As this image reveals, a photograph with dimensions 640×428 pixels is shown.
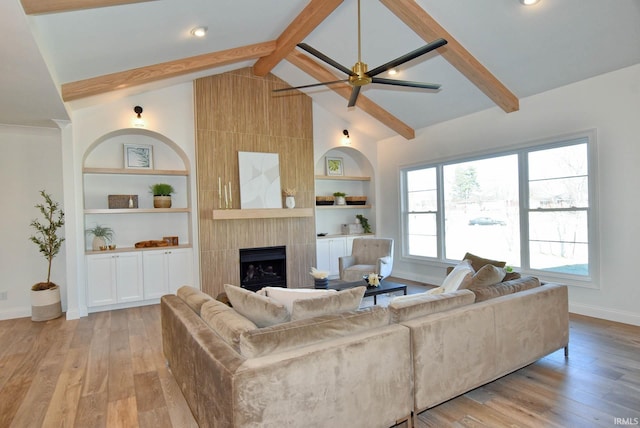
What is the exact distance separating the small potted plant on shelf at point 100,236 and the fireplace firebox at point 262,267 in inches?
78.1

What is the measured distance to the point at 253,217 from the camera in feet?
18.5

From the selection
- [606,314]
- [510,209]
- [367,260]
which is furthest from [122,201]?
[606,314]

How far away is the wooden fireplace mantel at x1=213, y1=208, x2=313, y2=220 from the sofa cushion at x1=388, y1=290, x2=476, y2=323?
363cm

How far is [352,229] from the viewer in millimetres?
7148

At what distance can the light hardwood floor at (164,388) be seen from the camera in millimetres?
2270

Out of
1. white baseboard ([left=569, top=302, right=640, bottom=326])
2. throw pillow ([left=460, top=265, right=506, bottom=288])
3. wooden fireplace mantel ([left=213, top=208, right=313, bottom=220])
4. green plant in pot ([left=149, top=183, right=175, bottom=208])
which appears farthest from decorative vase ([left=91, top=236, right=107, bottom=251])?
white baseboard ([left=569, top=302, right=640, bottom=326])

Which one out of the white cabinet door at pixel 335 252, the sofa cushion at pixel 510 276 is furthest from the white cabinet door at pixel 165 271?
the sofa cushion at pixel 510 276

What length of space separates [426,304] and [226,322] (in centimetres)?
131

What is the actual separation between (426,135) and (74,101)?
5.37 metres

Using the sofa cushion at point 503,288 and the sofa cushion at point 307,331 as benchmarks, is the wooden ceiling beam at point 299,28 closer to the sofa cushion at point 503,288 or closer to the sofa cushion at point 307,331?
the sofa cushion at point 503,288

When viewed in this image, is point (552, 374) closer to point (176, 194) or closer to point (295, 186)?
point (295, 186)

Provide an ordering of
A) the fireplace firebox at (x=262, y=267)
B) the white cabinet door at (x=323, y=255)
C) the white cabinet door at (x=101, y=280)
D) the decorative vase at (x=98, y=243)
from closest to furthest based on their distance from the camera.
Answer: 1. the white cabinet door at (x=101, y=280)
2. the decorative vase at (x=98, y=243)
3. the fireplace firebox at (x=262, y=267)
4. the white cabinet door at (x=323, y=255)

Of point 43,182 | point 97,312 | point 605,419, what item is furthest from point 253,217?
point 605,419

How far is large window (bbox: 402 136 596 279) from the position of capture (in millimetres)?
4344
